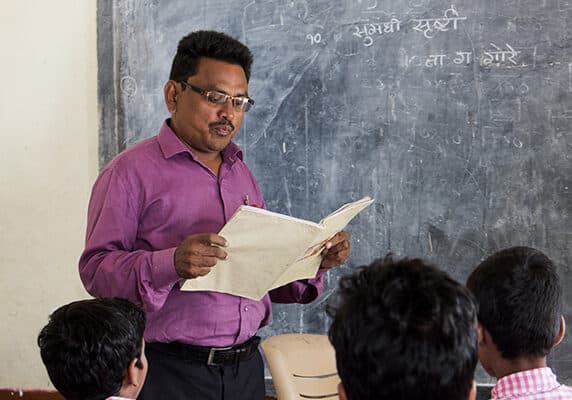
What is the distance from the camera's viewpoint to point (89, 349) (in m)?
1.57

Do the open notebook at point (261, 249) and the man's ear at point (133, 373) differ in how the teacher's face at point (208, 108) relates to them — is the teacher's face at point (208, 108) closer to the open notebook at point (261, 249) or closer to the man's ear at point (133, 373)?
the open notebook at point (261, 249)

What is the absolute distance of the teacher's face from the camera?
205 centimetres

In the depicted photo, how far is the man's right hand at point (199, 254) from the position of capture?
1762 mm

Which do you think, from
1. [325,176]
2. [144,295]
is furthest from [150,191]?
[325,176]

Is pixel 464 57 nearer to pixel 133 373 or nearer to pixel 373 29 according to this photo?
pixel 373 29

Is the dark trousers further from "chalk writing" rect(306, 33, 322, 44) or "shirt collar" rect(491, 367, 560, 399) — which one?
"chalk writing" rect(306, 33, 322, 44)

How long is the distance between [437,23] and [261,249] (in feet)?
5.10

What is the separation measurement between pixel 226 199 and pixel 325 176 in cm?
110

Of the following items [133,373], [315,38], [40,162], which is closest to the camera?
[133,373]

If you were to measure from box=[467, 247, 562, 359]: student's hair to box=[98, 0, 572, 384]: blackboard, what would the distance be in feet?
4.72

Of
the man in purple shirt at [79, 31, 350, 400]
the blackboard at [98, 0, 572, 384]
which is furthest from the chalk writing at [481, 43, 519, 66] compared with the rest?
the man in purple shirt at [79, 31, 350, 400]

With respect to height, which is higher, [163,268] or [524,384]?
[163,268]

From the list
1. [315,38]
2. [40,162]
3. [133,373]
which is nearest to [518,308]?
[133,373]

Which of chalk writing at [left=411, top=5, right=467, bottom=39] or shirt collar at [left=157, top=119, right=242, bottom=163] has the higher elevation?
chalk writing at [left=411, top=5, right=467, bottom=39]
